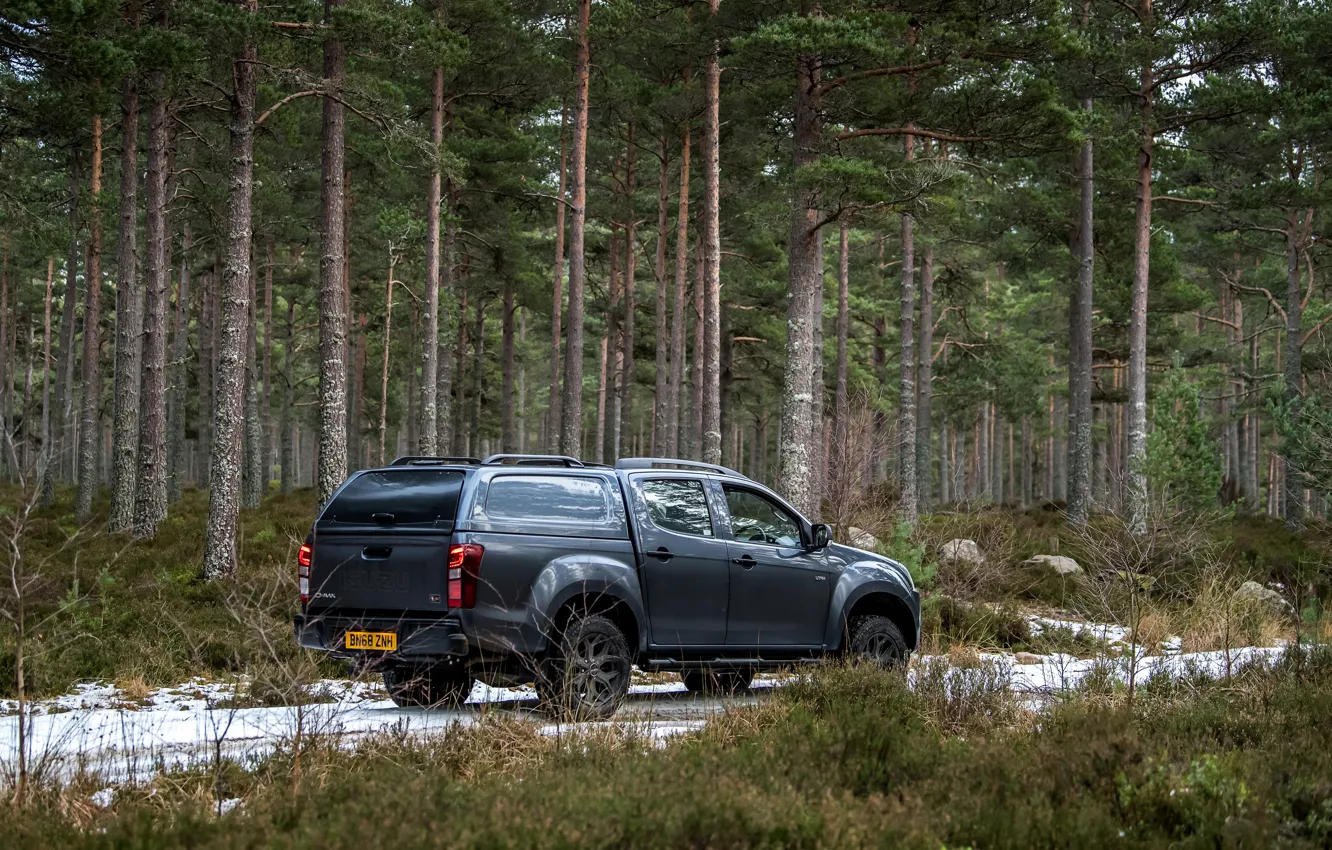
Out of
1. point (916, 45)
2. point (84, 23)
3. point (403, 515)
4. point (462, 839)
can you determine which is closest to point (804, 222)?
point (916, 45)

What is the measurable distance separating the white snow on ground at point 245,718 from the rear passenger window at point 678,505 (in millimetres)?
1386

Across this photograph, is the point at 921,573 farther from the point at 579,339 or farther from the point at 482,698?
the point at 579,339

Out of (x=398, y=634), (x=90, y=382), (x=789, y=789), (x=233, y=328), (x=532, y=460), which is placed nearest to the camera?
(x=789, y=789)

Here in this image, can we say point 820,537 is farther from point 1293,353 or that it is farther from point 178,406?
point 178,406

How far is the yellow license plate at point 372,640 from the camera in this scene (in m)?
8.07

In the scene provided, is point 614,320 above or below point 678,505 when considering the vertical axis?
above

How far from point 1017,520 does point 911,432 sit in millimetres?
3687

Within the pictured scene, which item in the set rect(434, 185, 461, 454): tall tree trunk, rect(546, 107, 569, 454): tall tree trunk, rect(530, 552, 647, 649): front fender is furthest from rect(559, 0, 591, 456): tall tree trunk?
rect(530, 552, 647, 649): front fender

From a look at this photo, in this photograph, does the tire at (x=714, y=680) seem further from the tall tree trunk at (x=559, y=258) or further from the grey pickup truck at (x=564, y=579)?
the tall tree trunk at (x=559, y=258)

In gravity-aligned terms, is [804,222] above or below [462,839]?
above

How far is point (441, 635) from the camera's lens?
26.0ft

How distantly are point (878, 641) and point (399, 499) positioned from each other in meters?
4.37

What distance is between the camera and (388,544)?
323 inches

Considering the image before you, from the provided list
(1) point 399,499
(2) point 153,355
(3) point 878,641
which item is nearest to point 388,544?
(1) point 399,499
